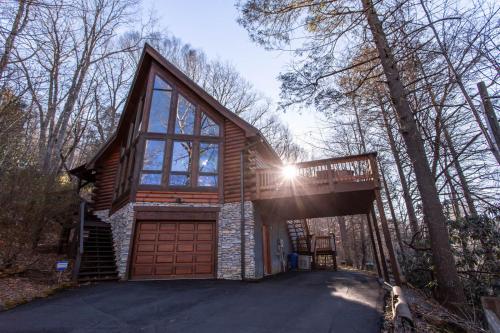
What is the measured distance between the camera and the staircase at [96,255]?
8281mm

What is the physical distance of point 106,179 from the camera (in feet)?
42.3

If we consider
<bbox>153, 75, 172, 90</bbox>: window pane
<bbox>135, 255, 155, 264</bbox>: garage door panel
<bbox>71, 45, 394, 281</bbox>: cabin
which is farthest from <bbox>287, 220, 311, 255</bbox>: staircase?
<bbox>153, 75, 172, 90</bbox>: window pane

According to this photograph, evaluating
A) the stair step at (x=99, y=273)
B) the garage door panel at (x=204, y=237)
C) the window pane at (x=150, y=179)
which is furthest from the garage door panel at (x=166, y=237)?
the window pane at (x=150, y=179)

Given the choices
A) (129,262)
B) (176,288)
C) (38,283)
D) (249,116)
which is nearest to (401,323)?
(176,288)

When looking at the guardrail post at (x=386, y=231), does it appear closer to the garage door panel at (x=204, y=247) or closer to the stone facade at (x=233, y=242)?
the stone facade at (x=233, y=242)

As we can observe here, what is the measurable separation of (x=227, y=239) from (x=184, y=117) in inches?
195

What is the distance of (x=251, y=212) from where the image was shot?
9414 mm

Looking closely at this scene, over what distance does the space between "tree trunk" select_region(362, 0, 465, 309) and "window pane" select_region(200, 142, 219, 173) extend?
6116mm

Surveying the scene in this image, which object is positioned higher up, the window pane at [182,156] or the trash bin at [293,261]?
the window pane at [182,156]

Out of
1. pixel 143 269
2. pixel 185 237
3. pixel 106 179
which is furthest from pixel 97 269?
pixel 106 179

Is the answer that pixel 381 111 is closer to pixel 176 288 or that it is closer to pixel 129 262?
pixel 176 288

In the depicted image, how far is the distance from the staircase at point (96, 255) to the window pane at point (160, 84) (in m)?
5.75

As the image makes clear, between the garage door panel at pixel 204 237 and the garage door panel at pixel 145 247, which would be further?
the garage door panel at pixel 204 237

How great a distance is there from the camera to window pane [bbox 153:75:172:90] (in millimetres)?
11164
